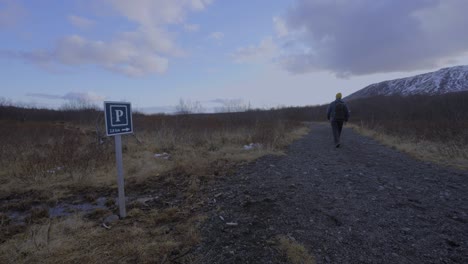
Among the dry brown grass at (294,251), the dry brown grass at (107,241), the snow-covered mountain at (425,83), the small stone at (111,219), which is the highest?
the snow-covered mountain at (425,83)

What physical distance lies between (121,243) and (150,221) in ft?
1.98

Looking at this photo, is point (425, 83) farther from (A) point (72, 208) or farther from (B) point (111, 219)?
(A) point (72, 208)

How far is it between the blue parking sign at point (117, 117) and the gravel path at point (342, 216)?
1711 millimetres

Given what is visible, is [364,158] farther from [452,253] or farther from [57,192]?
[57,192]

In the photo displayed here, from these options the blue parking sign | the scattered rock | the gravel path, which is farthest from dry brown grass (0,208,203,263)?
the blue parking sign

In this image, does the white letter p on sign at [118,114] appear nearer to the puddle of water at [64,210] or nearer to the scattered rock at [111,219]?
the scattered rock at [111,219]

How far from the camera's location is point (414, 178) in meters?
4.90

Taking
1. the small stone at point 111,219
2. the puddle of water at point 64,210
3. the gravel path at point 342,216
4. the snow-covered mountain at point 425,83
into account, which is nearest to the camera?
the gravel path at point 342,216

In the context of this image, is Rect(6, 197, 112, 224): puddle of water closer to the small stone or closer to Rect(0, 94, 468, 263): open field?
Rect(0, 94, 468, 263): open field

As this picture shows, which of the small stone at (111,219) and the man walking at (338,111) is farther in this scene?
the man walking at (338,111)

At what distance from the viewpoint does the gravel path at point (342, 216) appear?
2236 mm

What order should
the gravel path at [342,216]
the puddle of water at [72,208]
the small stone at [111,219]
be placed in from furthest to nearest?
the puddle of water at [72,208]
the small stone at [111,219]
the gravel path at [342,216]

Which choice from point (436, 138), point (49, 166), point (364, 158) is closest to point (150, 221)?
point (49, 166)

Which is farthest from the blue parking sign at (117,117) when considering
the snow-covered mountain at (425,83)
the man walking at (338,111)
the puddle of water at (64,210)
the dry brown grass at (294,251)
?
the snow-covered mountain at (425,83)
